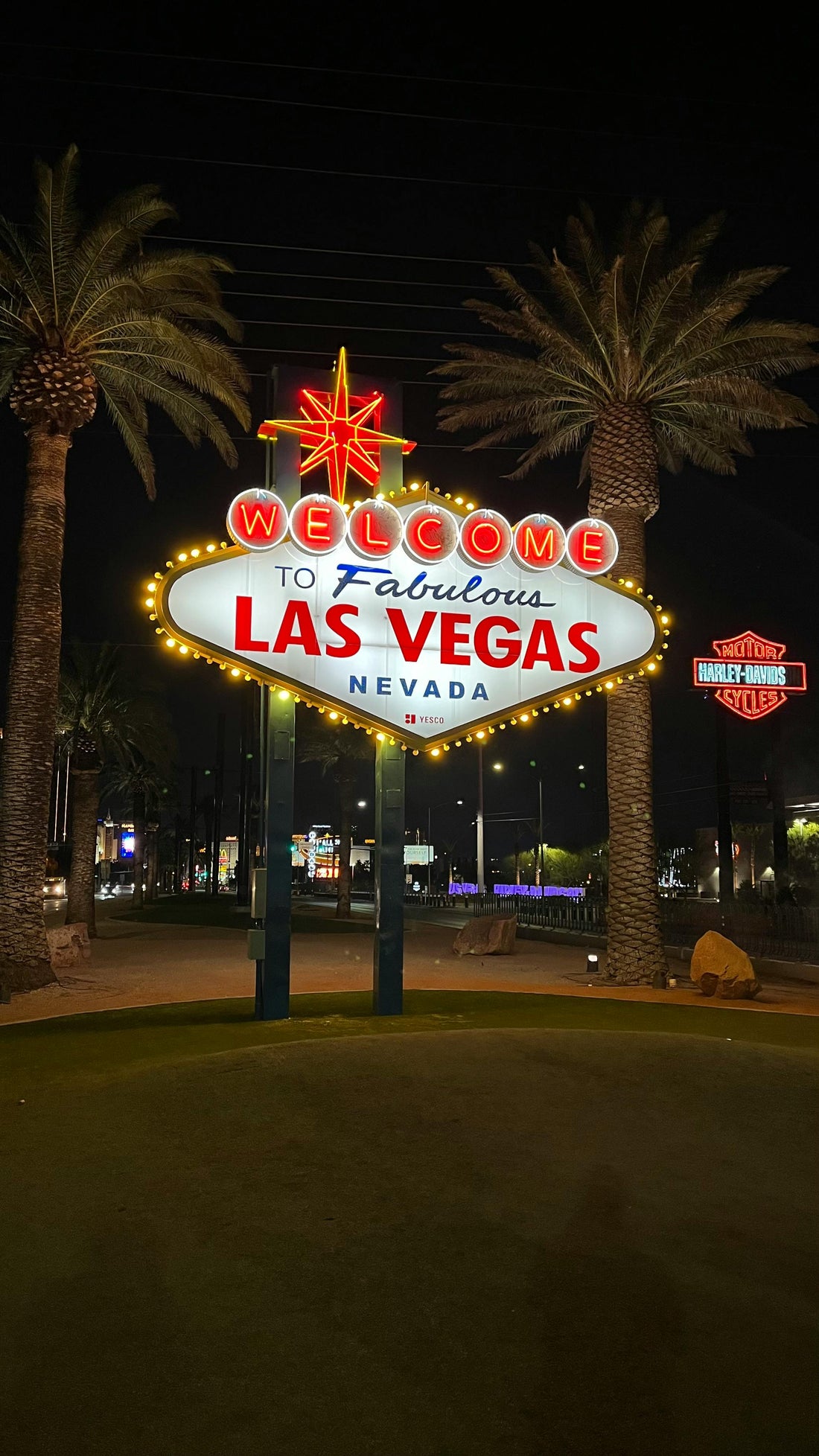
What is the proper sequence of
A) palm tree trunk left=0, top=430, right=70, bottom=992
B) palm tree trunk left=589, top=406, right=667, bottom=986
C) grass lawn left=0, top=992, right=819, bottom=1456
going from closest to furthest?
grass lawn left=0, top=992, right=819, bottom=1456, palm tree trunk left=0, top=430, right=70, bottom=992, palm tree trunk left=589, top=406, right=667, bottom=986

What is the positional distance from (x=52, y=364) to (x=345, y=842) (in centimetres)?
3026

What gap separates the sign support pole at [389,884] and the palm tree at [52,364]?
6.92 meters

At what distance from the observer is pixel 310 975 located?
20.6 metres

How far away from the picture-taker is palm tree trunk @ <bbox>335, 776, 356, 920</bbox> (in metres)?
45.5

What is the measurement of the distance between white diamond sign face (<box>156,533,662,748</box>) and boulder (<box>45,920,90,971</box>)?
1190 cm

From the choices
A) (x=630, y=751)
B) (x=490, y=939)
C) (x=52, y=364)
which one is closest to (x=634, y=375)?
(x=630, y=751)

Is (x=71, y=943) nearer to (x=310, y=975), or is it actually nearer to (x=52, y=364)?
(x=310, y=975)

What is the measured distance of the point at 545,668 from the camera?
15.3 metres

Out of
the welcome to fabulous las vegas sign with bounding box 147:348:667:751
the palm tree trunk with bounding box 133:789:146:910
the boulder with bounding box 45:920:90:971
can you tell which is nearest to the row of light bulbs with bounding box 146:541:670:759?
the welcome to fabulous las vegas sign with bounding box 147:348:667:751

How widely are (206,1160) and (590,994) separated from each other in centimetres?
1154

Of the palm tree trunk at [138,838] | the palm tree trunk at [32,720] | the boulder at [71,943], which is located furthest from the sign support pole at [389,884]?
the palm tree trunk at [138,838]

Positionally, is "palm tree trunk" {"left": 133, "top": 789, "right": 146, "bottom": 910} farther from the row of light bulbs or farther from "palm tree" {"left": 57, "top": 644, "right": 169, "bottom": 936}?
the row of light bulbs

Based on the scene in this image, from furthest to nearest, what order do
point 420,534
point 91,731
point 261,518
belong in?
point 91,731 < point 420,534 < point 261,518

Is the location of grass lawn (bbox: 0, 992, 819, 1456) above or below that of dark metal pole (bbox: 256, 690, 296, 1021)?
below
